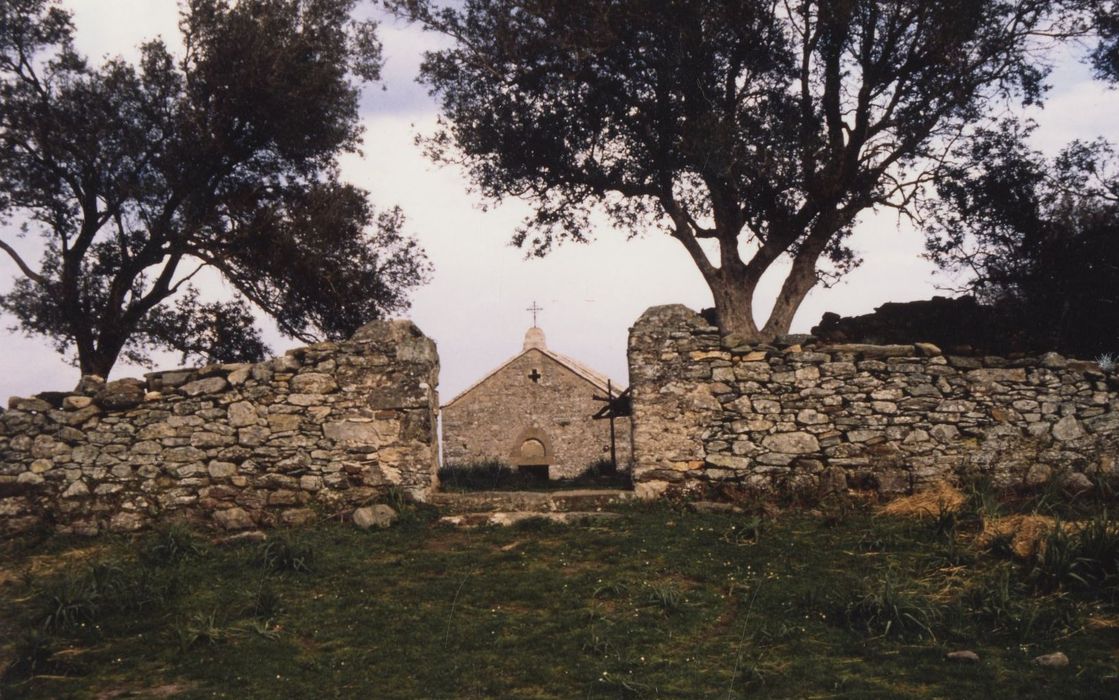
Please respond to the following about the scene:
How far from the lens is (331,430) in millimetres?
10984

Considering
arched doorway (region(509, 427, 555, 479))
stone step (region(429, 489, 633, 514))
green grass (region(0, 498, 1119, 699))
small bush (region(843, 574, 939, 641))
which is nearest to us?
green grass (region(0, 498, 1119, 699))

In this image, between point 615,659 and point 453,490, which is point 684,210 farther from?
point 615,659

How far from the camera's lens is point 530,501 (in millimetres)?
10898

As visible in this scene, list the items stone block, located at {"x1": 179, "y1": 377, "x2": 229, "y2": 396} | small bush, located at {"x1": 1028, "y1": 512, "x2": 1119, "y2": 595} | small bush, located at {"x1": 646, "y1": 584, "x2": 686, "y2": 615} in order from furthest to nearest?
stone block, located at {"x1": 179, "y1": 377, "x2": 229, "y2": 396}, small bush, located at {"x1": 1028, "y1": 512, "x2": 1119, "y2": 595}, small bush, located at {"x1": 646, "y1": 584, "x2": 686, "y2": 615}

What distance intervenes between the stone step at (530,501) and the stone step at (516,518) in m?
0.15

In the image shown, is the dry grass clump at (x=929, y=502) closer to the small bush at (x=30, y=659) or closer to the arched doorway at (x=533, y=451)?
the small bush at (x=30, y=659)

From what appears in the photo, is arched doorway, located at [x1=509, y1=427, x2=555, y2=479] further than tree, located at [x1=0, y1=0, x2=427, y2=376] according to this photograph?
Yes

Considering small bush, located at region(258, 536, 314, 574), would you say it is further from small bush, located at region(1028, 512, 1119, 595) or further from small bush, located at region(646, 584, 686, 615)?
small bush, located at region(1028, 512, 1119, 595)

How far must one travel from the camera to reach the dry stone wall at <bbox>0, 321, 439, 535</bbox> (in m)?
10.7

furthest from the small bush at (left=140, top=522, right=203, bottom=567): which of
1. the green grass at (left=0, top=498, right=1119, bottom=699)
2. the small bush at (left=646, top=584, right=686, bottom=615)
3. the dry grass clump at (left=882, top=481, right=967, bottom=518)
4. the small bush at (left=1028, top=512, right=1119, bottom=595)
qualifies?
the small bush at (left=1028, top=512, right=1119, bottom=595)

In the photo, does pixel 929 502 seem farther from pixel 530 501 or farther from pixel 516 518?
pixel 516 518

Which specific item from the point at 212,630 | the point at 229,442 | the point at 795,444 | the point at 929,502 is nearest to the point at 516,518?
the point at 795,444

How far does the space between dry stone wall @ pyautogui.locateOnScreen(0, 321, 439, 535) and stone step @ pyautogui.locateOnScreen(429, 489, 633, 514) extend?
1.31 ft

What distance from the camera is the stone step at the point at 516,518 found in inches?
410
